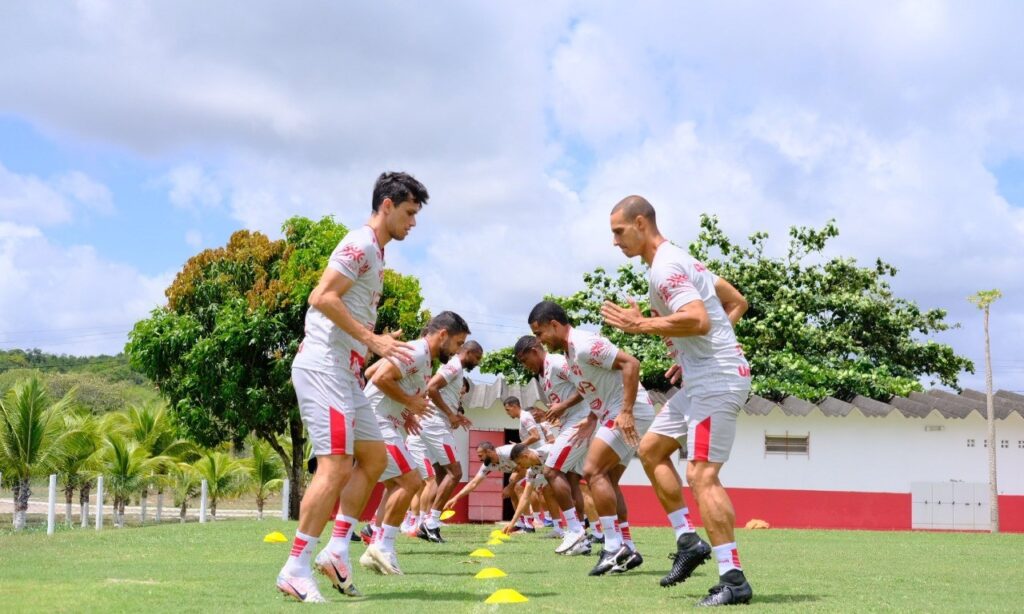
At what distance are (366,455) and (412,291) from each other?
944 inches

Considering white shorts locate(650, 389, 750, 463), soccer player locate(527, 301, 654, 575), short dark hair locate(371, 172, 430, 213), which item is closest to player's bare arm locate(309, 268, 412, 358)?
short dark hair locate(371, 172, 430, 213)

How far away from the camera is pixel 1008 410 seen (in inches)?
1112

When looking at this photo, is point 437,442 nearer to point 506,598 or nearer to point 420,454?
point 420,454

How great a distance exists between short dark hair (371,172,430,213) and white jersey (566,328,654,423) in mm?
2576

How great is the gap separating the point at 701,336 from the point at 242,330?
899 inches

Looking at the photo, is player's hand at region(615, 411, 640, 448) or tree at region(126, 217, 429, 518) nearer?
player's hand at region(615, 411, 640, 448)

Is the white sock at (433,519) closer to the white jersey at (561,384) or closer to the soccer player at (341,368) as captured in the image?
the white jersey at (561,384)

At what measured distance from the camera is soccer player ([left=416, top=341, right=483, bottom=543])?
37.1 feet

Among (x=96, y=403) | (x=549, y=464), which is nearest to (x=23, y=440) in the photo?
(x=549, y=464)

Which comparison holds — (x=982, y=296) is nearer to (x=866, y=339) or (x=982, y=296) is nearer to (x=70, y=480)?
(x=866, y=339)

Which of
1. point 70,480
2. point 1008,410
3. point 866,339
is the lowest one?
point 70,480

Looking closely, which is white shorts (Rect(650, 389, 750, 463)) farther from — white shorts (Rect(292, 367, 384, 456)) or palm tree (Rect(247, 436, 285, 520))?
palm tree (Rect(247, 436, 285, 520))

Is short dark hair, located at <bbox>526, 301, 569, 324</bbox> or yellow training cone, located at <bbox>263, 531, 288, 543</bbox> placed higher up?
short dark hair, located at <bbox>526, 301, 569, 324</bbox>

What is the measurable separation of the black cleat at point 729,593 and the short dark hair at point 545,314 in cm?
323
